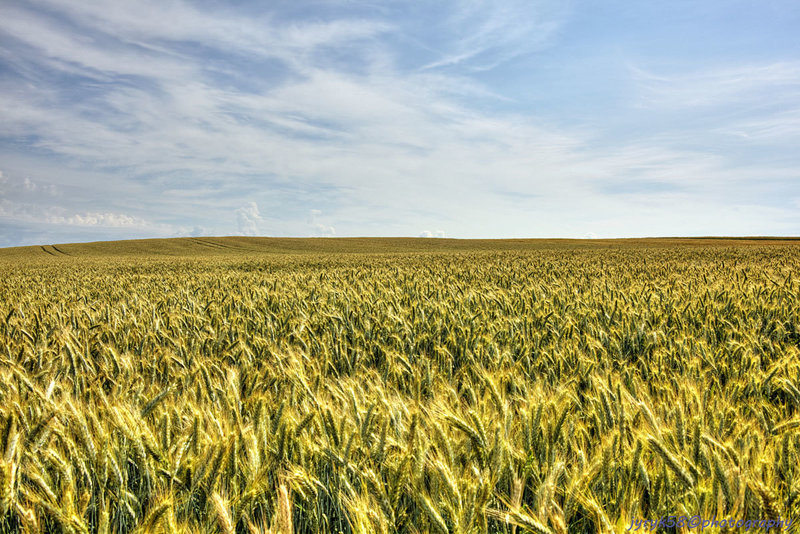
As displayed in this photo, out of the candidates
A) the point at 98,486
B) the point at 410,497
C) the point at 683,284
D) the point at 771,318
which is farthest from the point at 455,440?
the point at 683,284

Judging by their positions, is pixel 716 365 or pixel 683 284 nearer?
pixel 716 365

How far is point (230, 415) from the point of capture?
1.61 metres

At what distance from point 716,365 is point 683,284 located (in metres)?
4.09

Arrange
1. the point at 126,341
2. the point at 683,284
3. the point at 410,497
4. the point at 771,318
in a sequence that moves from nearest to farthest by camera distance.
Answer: the point at 410,497
the point at 126,341
the point at 771,318
the point at 683,284

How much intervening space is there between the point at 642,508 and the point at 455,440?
55 cm

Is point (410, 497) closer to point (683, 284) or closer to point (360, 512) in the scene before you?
point (360, 512)

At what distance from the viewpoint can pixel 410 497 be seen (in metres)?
1.16

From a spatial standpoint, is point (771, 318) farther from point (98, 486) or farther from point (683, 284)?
point (98, 486)

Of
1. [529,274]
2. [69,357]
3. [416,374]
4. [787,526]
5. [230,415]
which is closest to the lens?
[787,526]

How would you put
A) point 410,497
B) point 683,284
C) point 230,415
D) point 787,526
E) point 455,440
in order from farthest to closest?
point 683,284
point 230,415
point 455,440
point 410,497
point 787,526

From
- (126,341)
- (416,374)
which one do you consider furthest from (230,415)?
(126,341)

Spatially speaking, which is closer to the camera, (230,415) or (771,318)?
(230,415)

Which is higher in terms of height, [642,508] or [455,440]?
[455,440]

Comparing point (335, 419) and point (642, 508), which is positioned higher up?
point (335, 419)
